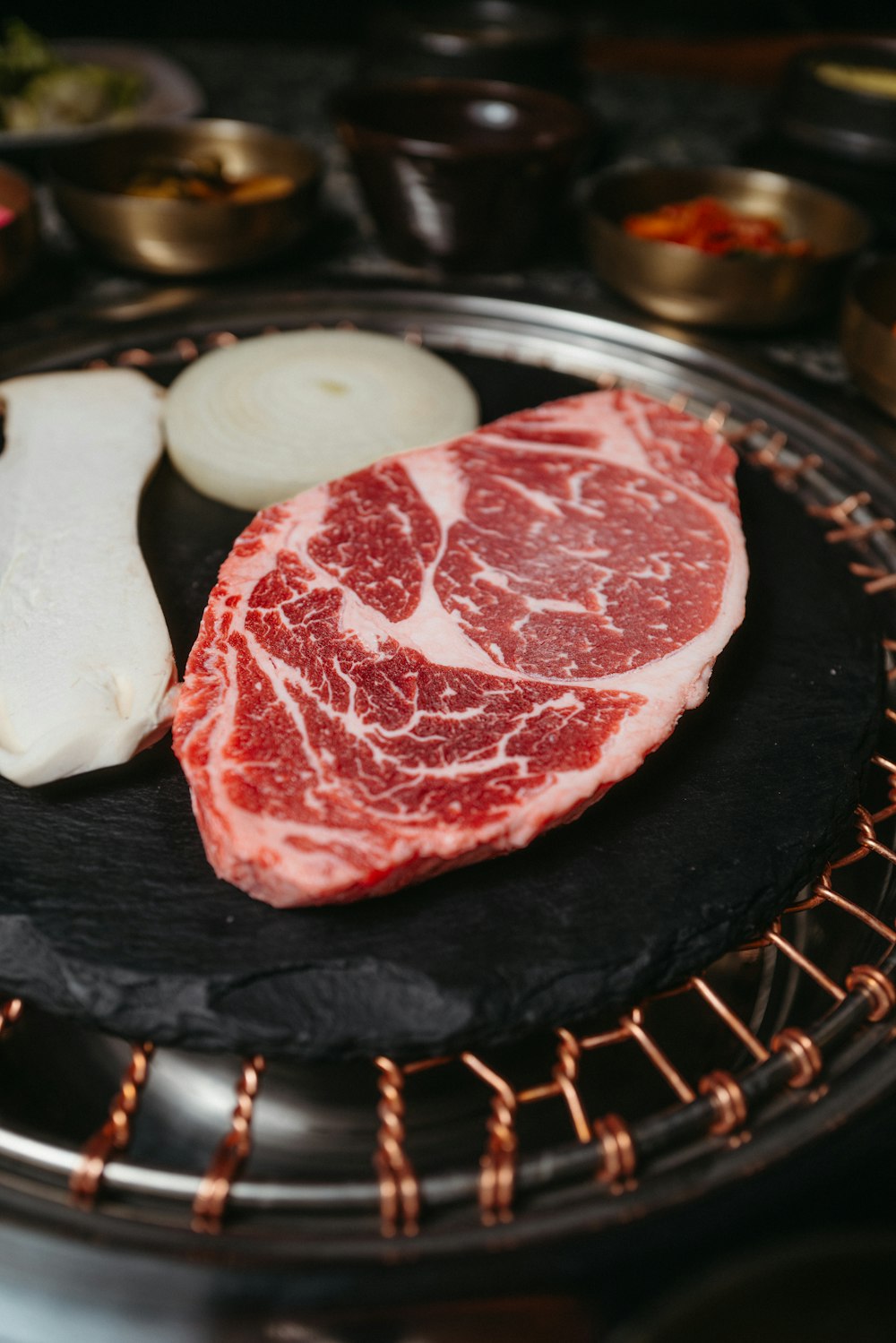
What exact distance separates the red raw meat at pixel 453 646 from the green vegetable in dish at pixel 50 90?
2.93m

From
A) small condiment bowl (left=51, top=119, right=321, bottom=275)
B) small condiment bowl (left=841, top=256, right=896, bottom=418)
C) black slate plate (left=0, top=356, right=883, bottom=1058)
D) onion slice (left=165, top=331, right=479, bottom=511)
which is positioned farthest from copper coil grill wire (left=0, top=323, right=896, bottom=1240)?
small condiment bowl (left=51, top=119, right=321, bottom=275)

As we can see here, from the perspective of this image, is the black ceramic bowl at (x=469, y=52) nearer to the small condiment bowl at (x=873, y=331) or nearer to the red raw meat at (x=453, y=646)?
the small condiment bowl at (x=873, y=331)

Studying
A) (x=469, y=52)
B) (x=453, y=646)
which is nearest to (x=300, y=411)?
(x=453, y=646)

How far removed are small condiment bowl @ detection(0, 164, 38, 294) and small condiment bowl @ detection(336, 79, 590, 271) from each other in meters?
1.09

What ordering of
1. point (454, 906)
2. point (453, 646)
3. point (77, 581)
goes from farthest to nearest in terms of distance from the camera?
point (77, 581) → point (453, 646) → point (454, 906)

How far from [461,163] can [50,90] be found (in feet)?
6.96

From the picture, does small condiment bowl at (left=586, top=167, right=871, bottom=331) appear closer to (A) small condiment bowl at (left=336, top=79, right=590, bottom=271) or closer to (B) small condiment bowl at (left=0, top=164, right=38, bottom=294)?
(A) small condiment bowl at (left=336, top=79, right=590, bottom=271)

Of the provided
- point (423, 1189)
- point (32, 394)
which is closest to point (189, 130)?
point (32, 394)

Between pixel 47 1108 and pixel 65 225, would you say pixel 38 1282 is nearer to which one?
pixel 47 1108

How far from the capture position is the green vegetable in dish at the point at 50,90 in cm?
412

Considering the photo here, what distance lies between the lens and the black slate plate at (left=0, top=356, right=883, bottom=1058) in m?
1.54

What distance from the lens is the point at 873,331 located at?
282 centimetres

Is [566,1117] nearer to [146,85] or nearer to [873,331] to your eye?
[873,331]

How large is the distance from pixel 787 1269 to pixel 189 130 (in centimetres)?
411
